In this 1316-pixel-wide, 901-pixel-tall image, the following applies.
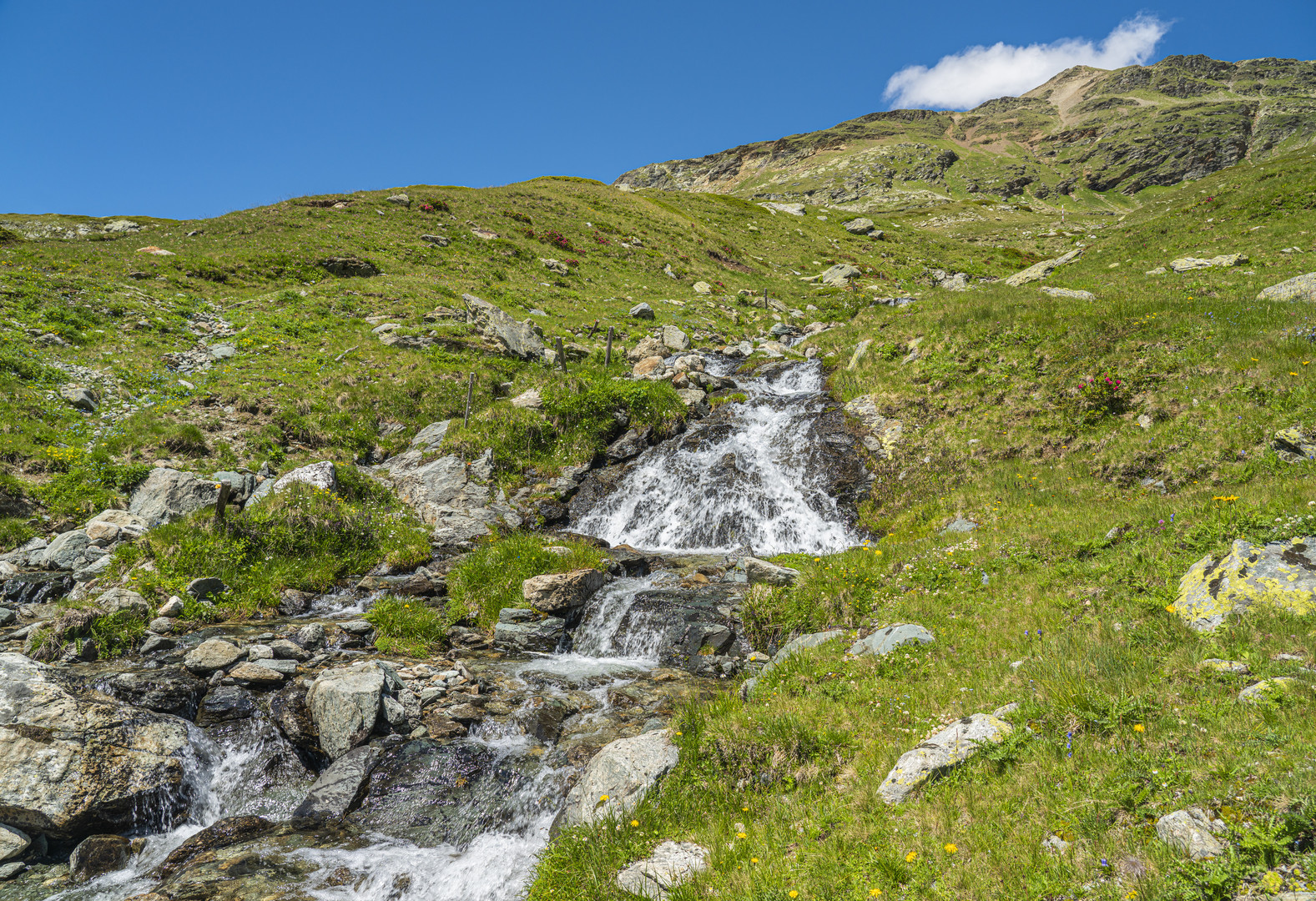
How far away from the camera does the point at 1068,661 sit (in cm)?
629

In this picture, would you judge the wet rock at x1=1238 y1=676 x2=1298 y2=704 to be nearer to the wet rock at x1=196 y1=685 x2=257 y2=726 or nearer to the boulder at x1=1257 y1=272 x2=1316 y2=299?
the wet rock at x1=196 y1=685 x2=257 y2=726

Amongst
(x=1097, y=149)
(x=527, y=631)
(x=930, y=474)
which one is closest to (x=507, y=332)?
(x=527, y=631)

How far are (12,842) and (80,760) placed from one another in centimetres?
91

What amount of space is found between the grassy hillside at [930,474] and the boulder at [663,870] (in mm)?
147

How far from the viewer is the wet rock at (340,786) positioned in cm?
782

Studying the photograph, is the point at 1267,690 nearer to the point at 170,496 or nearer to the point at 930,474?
the point at 930,474

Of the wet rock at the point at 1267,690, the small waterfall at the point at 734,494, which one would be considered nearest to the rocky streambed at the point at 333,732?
the small waterfall at the point at 734,494

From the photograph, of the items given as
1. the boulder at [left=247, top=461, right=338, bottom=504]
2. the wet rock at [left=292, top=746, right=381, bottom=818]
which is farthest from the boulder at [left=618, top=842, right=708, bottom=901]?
the boulder at [left=247, top=461, right=338, bottom=504]

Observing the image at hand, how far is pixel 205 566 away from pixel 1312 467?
882 inches

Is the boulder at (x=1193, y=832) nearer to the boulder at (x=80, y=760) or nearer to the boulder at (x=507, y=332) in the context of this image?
the boulder at (x=80, y=760)

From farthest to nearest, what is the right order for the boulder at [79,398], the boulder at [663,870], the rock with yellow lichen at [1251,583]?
the boulder at [79,398], the rock with yellow lichen at [1251,583], the boulder at [663,870]

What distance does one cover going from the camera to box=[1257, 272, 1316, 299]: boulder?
17188mm

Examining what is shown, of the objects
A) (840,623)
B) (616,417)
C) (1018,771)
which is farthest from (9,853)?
(616,417)

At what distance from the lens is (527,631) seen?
12773 millimetres
